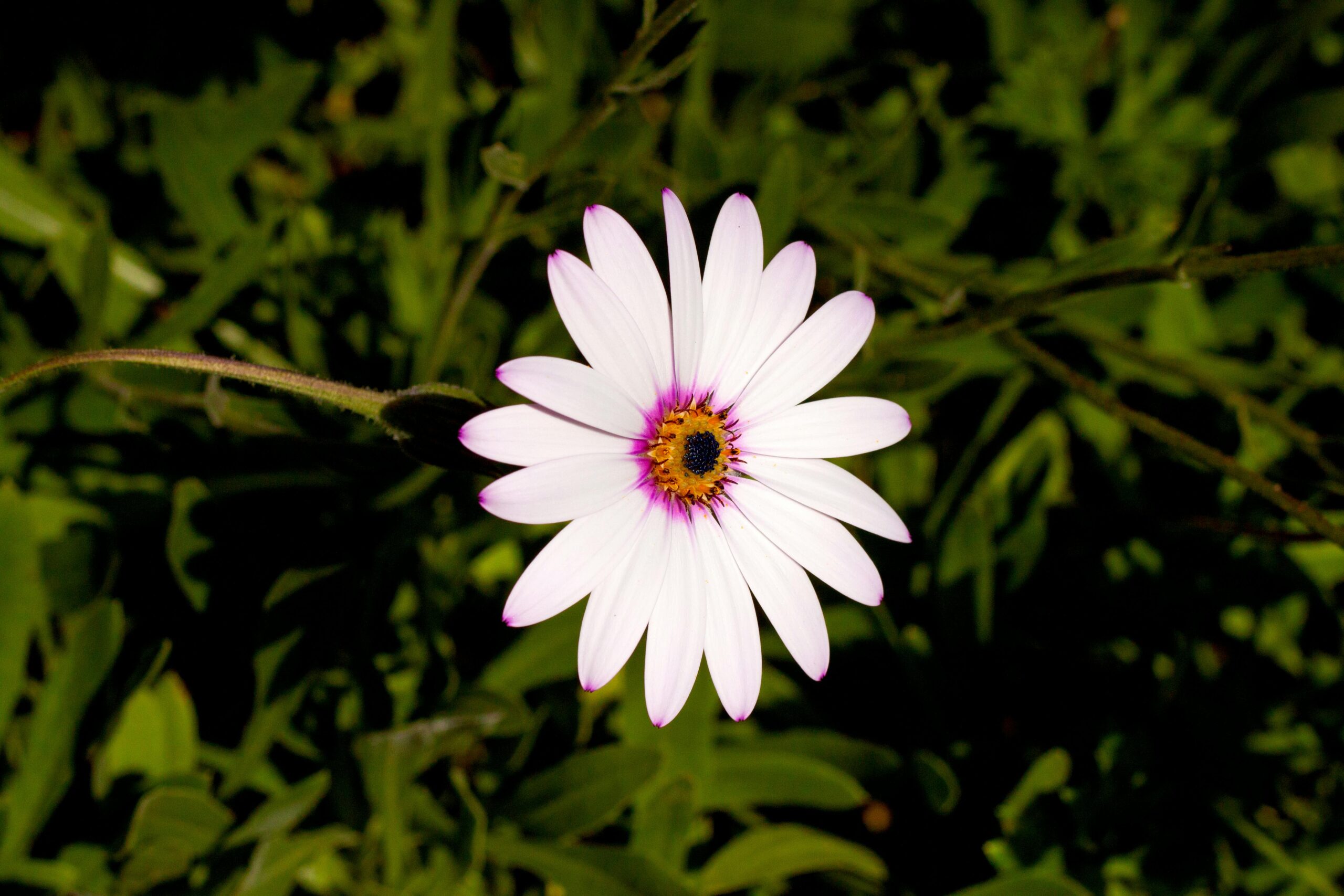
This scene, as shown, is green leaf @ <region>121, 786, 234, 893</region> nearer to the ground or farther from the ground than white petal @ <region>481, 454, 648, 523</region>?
nearer to the ground

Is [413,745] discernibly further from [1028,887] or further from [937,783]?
[1028,887]

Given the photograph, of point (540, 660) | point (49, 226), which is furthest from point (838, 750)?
point (49, 226)

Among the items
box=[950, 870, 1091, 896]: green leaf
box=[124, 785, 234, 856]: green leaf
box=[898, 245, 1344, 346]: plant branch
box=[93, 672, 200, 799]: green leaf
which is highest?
box=[898, 245, 1344, 346]: plant branch

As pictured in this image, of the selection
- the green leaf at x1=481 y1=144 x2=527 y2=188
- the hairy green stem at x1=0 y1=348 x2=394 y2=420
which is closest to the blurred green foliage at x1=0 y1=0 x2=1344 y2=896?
the green leaf at x1=481 y1=144 x2=527 y2=188

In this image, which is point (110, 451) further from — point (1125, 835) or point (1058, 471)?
point (1125, 835)

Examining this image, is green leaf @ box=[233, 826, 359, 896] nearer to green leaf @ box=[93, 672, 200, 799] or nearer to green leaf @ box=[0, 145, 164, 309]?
green leaf @ box=[93, 672, 200, 799]
